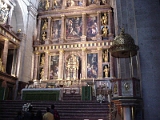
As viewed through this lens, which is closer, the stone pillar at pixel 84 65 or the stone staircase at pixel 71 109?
the stone staircase at pixel 71 109

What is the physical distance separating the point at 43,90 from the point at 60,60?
6206 millimetres

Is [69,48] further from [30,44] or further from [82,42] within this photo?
[30,44]

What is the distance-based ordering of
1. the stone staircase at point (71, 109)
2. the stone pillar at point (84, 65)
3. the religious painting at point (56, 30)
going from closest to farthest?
1. the stone staircase at point (71, 109)
2. the stone pillar at point (84, 65)
3. the religious painting at point (56, 30)

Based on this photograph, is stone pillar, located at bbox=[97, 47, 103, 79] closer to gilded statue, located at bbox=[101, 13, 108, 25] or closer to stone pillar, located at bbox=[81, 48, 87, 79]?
stone pillar, located at bbox=[81, 48, 87, 79]

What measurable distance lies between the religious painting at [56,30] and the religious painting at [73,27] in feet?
3.10

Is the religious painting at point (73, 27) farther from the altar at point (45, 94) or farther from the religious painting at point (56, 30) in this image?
the altar at point (45, 94)

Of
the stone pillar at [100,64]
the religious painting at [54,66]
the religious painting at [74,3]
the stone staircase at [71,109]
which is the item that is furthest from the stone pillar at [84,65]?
the stone staircase at [71,109]

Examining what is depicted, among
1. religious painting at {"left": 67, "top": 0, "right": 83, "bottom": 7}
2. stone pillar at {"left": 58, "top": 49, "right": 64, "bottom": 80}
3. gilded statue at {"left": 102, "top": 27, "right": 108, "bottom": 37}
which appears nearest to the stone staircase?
stone pillar at {"left": 58, "top": 49, "right": 64, "bottom": 80}

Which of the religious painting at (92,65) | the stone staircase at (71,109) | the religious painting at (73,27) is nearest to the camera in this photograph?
the stone staircase at (71,109)

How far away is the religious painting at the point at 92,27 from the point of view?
808 inches

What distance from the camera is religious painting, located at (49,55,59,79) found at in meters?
19.7

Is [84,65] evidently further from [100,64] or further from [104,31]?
[104,31]

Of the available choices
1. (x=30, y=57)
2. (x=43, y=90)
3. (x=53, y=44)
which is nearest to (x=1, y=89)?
(x=43, y=90)

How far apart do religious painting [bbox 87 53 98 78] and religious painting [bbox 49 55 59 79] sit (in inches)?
130
